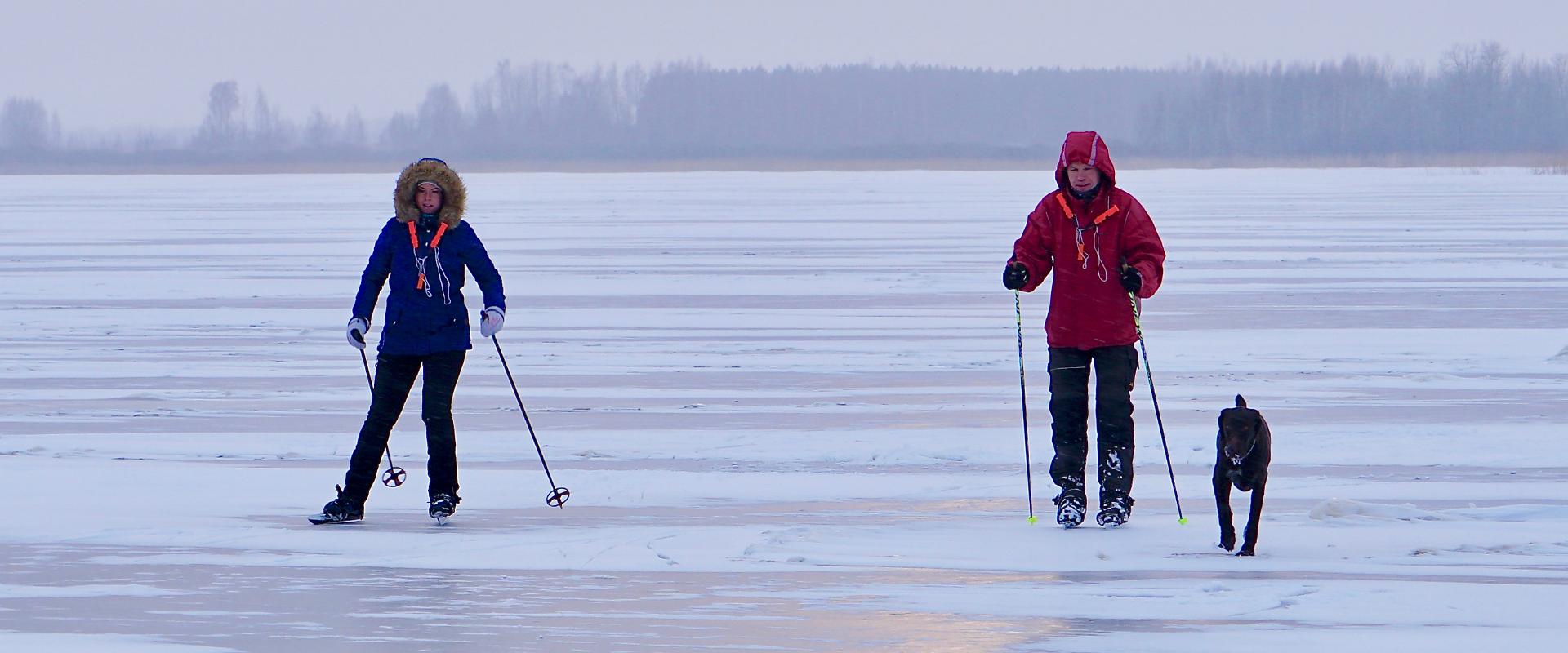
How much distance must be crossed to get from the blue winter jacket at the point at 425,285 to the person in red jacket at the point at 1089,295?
1898mm

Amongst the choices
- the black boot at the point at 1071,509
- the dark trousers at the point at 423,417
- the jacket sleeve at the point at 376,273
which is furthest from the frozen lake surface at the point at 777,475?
the jacket sleeve at the point at 376,273

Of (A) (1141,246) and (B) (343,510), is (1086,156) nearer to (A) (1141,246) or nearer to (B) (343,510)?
(A) (1141,246)

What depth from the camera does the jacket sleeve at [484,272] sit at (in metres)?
6.46

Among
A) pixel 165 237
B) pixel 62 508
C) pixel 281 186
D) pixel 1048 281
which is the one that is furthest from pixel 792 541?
pixel 281 186

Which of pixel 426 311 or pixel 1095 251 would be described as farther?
pixel 426 311

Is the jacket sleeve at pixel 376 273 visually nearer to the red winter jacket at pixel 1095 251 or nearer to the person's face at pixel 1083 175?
the red winter jacket at pixel 1095 251

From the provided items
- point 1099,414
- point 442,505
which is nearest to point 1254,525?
point 1099,414

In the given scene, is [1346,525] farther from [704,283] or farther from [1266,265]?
[1266,265]

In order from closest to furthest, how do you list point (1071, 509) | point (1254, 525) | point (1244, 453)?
point (1244, 453), point (1254, 525), point (1071, 509)

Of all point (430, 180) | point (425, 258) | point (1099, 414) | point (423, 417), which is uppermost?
point (430, 180)

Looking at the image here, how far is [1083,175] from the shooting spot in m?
6.14

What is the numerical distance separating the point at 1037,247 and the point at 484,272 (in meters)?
1.93

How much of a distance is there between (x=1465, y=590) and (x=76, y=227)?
94.8ft

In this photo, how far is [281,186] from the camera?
63625 mm
